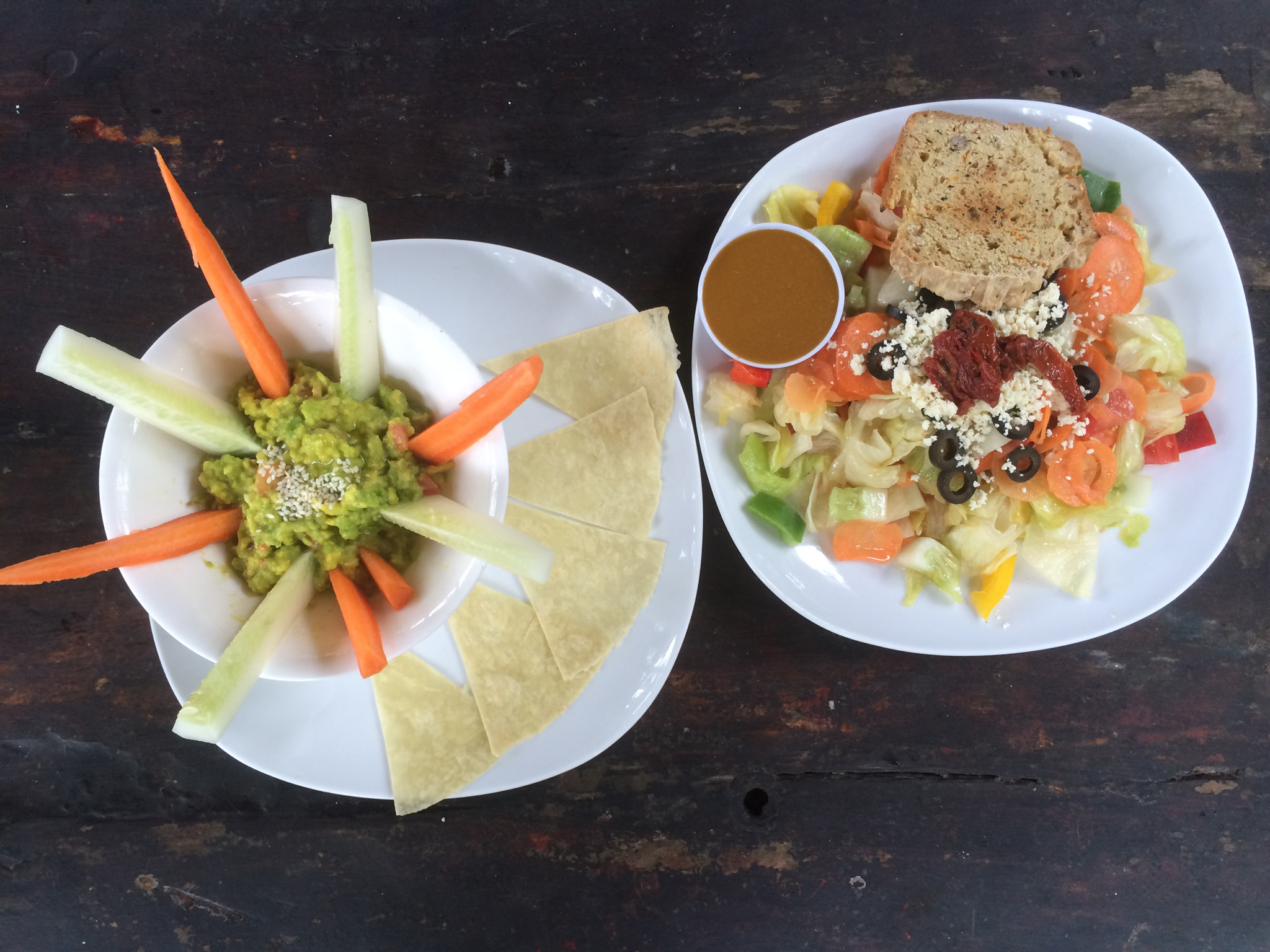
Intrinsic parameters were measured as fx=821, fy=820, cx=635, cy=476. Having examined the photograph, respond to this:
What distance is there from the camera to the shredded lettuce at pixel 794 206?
251 centimetres

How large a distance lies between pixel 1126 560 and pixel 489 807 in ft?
7.24

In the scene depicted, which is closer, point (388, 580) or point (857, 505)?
point (388, 580)

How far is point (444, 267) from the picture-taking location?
2.29 meters

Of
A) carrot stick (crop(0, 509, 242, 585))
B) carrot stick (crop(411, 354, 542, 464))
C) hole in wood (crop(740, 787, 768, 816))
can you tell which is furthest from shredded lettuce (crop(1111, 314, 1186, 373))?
carrot stick (crop(0, 509, 242, 585))

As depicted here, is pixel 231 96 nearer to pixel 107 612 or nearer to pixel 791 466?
pixel 107 612

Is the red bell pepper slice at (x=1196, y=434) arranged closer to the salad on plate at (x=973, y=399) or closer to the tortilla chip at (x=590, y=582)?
the salad on plate at (x=973, y=399)

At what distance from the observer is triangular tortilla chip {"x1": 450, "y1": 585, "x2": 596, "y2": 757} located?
2.27m

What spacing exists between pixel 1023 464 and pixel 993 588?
39 cm

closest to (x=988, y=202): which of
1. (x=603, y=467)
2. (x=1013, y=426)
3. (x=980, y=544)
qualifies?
(x=1013, y=426)

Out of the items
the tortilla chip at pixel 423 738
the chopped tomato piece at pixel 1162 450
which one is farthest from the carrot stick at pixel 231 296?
the chopped tomato piece at pixel 1162 450

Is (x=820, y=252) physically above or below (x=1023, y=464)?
above

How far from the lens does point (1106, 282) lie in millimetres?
2520

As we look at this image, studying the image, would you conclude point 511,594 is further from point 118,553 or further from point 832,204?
point 832,204

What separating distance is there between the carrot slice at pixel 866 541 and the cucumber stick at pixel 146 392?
1.66m
